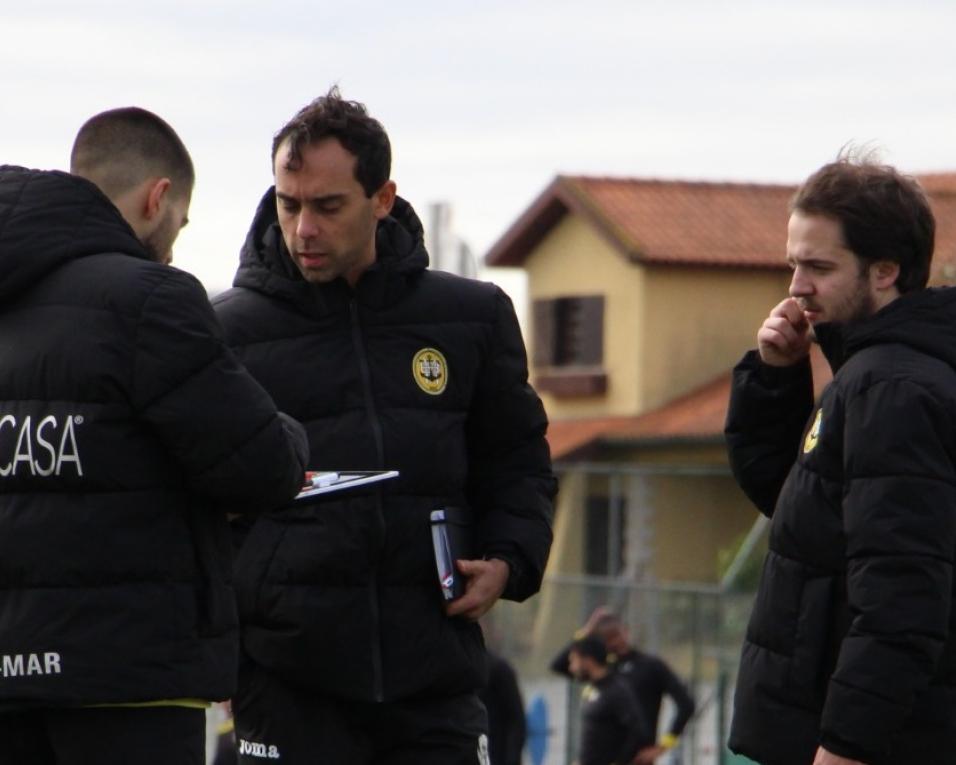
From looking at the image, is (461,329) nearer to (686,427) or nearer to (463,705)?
(463,705)

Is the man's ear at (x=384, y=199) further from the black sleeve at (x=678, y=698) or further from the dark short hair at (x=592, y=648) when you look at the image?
the black sleeve at (x=678, y=698)

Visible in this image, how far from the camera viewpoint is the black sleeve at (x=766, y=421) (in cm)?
574

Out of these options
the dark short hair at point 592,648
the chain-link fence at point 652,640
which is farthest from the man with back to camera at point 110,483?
the chain-link fence at point 652,640

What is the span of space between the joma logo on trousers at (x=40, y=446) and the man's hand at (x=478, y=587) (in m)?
1.23

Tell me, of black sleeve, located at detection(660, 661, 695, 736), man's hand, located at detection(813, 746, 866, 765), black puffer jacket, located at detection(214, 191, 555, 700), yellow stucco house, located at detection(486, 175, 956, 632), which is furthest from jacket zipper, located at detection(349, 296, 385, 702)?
yellow stucco house, located at detection(486, 175, 956, 632)

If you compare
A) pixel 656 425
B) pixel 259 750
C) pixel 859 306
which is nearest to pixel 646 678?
pixel 259 750

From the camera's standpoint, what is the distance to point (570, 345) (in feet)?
139

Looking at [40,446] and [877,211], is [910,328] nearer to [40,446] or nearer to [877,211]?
[877,211]

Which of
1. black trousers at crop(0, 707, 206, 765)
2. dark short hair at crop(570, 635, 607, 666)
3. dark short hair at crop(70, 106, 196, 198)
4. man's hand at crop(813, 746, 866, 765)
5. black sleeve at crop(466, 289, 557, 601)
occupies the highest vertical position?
dark short hair at crop(70, 106, 196, 198)

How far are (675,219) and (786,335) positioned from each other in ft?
118

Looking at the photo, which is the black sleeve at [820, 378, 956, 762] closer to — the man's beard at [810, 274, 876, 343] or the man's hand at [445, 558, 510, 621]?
the man's beard at [810, 274, 876, 343]

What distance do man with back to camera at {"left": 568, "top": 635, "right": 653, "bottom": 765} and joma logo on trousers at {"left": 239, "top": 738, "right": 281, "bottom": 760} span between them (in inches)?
425

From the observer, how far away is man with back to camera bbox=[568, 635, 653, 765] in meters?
16.4

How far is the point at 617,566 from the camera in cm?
3769
